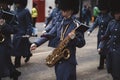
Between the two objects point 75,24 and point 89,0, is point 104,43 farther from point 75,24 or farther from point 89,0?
point 89,0

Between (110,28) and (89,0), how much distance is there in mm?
32825

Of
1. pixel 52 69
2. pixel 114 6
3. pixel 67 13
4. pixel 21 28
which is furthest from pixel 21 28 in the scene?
pixel 67 13

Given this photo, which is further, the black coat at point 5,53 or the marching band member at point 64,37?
the black coat at point 5,53

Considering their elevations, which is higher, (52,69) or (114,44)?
(114,44)

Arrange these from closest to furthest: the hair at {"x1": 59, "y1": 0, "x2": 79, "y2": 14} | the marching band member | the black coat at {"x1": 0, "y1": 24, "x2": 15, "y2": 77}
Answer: the marching band member, the hair at {"x1": 59, "y1": 0, "x2": 79, "y2": 14}, the black coat at {"x1": 0, "y1": 24, "x2": 15, "y2": 77}

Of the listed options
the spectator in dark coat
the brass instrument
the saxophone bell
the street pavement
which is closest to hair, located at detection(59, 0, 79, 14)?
the brass instrument

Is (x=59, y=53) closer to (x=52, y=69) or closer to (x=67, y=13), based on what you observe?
(x=67, y=13)

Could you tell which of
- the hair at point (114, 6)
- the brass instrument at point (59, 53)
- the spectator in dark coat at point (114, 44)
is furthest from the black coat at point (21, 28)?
the brass instrument at point (59, 53)

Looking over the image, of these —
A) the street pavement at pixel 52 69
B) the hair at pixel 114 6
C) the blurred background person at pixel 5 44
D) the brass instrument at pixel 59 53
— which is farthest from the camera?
the street pavement at pixel 52 69

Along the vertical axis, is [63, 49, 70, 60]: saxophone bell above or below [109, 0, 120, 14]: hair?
below

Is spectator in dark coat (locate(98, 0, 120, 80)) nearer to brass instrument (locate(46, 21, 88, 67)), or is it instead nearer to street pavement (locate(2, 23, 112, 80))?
brass instrument (locate(46, 21, 88, 67))

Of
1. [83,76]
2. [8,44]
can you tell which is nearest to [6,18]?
[8,44]

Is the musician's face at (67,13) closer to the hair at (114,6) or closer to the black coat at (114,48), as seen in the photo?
the black coat at (114,48)

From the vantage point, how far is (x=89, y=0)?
4097 cm
